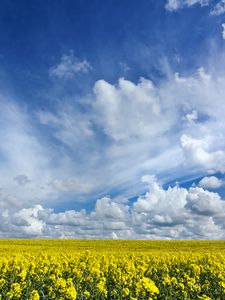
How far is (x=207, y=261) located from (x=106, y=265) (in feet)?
23.8

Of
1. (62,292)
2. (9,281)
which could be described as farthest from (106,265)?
(62,292)

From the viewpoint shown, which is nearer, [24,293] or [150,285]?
[150,285]

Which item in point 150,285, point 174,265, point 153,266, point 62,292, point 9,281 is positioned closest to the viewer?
point 150,285

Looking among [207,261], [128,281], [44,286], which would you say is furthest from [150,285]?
[207,261]

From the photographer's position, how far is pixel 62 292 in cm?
962

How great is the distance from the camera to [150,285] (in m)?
8.75

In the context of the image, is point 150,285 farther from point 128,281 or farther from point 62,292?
point 128,281

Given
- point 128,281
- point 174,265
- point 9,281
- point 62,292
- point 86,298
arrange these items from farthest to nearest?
point 174,265
point 9,281
point 128,281
point 86,298
point 62,292

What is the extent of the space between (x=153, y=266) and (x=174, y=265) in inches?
77.5

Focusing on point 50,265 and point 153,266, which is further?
point 153,266

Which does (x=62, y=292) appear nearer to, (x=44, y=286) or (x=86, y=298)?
(x=86, y=298)

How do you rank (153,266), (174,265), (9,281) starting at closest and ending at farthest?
(9,281), (153,266), (174,265)

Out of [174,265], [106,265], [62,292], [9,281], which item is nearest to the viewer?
[62,292]

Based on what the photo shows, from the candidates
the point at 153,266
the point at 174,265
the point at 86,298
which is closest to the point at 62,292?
the point at 86,298
